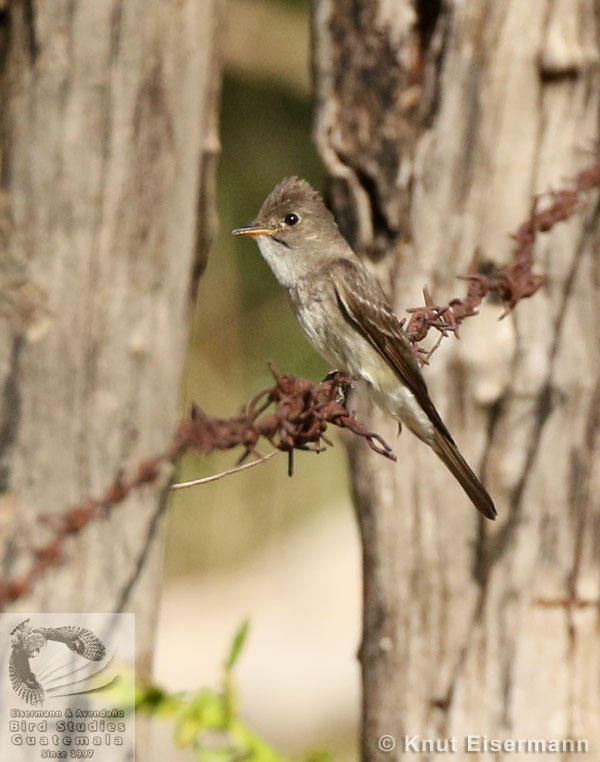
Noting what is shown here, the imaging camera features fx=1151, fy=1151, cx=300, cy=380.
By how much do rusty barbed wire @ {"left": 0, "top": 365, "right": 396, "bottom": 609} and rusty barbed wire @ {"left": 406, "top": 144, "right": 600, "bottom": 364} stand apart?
1.37ft

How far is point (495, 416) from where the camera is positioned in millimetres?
3453

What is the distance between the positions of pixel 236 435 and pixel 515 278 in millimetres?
1167

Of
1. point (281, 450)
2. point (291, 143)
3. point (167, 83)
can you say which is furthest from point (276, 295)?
point (281, 450)

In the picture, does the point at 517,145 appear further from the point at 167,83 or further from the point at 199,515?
the point at 199,515

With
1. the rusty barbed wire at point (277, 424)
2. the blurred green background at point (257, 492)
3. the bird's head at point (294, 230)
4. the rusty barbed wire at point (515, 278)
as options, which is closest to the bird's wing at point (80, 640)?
the rusty barbed wire at point (277, 424)

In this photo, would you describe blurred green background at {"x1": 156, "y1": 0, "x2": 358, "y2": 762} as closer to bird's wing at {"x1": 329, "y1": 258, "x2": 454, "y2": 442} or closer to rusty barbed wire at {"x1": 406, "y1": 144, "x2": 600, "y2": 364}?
bird's wing at {"x1": 329, "y1": 258, "x2": 454, "y2": 442}

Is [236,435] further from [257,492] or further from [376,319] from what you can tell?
[257,492]

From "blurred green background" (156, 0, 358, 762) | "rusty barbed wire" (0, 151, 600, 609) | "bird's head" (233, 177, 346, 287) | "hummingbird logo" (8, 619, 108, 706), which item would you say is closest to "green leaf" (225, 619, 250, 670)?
"rusty barbed wire" (0, 151, 600, 609)

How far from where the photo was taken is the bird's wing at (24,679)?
3.19m

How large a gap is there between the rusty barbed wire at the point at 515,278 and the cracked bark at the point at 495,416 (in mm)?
109

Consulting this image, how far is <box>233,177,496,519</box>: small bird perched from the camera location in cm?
347

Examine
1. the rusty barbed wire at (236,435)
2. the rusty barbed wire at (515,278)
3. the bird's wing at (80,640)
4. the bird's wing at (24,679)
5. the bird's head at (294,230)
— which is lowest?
the bird's wing at (24,679)

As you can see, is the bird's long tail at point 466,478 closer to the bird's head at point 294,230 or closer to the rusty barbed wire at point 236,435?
the rusty barbed wire at point 236,435

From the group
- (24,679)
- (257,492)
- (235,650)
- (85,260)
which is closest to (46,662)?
(24,679)
